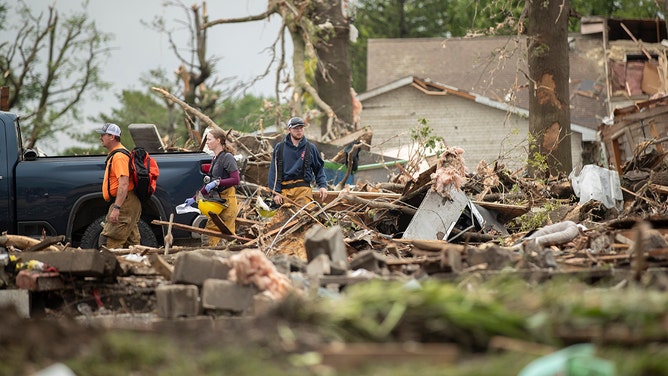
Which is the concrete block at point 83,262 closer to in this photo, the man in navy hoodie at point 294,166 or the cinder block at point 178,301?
the cinder block at point 178,301

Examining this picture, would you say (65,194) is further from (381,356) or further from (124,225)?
(381,356)

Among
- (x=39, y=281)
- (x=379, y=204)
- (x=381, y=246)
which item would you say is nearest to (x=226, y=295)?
(x=39, y=281)

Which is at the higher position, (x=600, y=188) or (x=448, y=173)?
(x=448, y=173)

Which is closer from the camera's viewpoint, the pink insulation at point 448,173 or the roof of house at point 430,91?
the pink insulation at point 448,173

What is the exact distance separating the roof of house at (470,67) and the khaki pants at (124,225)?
87.2ft

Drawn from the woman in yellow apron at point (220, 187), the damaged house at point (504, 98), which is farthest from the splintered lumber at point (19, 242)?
the damaged house at point (504, 98)

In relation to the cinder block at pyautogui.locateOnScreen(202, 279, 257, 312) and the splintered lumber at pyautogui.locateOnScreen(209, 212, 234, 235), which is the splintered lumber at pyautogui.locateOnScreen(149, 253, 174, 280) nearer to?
the cinder block at pyautogui.locateOnScreen(202, 279, 257, 312)

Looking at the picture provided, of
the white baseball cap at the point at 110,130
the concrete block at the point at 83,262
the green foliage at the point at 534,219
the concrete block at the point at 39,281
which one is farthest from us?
the green foliage at the point at 534,219

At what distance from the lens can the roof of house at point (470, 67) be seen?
40344mm

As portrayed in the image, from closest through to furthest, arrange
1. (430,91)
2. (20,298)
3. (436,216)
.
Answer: (20,298), (436,216), (430,91)

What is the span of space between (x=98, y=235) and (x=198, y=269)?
18.4ft

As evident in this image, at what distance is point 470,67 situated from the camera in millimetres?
43656

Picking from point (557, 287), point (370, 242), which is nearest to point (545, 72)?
point (370, 242)

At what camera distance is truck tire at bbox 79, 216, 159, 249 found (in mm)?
14539
